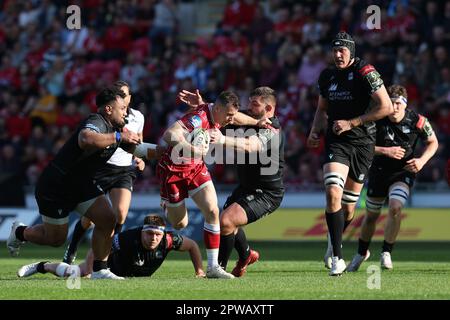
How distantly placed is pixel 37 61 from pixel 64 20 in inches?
54.4

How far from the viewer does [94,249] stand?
1211 centimetres

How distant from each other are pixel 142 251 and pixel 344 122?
273 cm

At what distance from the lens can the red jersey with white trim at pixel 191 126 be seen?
12.6 meters

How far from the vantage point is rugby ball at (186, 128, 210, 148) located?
1234 centimetres

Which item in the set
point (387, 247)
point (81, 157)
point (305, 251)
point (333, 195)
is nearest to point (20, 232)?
point (81, 157)

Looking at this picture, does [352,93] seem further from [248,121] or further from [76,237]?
[76,237]

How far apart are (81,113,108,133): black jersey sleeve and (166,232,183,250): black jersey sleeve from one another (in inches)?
76.9

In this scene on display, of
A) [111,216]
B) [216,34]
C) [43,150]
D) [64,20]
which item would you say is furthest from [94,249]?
[64,20]

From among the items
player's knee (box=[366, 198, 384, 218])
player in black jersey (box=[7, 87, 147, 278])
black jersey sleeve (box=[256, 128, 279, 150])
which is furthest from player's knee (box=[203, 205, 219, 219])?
player's knee (box=[366, 198, 384, 218])

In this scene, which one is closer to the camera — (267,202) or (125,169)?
(267,202)

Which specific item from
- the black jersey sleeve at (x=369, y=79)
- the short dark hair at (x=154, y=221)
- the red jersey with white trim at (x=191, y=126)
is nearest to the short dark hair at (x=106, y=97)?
the red jersey with white trim at (x=191, y=126)

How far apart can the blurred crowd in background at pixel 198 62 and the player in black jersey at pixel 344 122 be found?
748 centimetres

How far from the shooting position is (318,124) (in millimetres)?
13398
